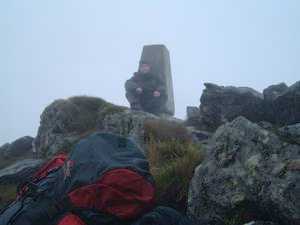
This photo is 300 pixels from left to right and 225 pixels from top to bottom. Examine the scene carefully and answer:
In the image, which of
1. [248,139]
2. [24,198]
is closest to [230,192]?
[248,139]

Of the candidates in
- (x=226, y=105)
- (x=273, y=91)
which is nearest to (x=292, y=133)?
(x=226, y=105)

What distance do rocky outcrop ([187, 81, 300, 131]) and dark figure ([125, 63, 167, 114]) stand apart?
294cm

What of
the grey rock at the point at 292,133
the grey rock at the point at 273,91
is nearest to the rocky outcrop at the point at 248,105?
the grey rock at the point at 273,91

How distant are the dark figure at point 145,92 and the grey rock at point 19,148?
13.1 feet

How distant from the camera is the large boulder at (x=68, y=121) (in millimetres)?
11195

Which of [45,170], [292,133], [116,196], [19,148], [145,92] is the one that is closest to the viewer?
[116,196]

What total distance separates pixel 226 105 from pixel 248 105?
2.14 ft

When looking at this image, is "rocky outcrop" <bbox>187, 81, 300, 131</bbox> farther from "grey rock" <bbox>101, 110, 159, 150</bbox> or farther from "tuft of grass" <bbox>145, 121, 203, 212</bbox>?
"tuft of grass" <bbox>145, 121, 203, 212</bbox>

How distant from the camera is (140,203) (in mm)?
4395

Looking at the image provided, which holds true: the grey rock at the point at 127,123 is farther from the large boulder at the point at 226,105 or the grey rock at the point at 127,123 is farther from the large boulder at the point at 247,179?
the large boulder at the point at 247,179

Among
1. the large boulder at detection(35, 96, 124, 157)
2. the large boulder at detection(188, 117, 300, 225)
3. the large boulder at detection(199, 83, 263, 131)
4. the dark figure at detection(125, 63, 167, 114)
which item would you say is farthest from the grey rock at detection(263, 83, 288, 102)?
the large boulder at detection(188, 117, 300, 225)

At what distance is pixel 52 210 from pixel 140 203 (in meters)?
0.95

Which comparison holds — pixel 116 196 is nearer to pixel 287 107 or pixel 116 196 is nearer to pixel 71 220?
pixel 71 220

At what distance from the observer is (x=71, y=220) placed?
4160mm
